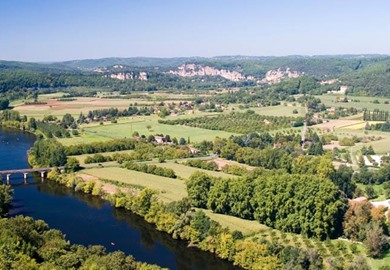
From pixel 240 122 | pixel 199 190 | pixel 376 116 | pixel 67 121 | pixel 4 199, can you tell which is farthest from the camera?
pixel 376 116

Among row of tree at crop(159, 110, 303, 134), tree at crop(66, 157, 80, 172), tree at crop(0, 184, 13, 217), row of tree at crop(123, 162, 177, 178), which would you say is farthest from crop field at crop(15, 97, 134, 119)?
tree at crop(0, 184, 13, 217)

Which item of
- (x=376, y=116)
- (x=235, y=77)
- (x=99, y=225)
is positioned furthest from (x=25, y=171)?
(x=235, y=77)

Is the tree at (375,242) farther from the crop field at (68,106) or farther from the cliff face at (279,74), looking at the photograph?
the cliff face at (279,74)

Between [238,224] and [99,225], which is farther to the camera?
[99,225]

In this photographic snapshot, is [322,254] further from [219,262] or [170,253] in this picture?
[170,253]

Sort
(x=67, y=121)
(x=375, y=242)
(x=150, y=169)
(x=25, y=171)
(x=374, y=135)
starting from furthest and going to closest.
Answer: (x=67, y=121) < (x=374, y=135) < (x=25, y=171) < (x=150, y=169) < (x=375, y=242)

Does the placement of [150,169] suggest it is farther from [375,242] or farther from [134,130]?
[134,130]

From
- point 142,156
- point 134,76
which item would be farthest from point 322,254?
point 134,76

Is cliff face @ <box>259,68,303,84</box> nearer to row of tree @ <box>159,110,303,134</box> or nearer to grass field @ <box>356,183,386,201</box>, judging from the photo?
row of tree @ <box>159,110,303,134</box>
